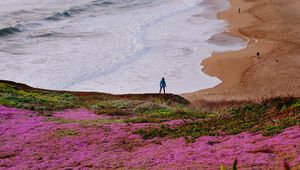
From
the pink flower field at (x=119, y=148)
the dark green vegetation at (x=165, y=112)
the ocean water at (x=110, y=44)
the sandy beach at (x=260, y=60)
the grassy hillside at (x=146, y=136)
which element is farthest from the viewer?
the ocean water at (x=110, y=44)

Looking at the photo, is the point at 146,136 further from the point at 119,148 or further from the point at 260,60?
the point at 260,60

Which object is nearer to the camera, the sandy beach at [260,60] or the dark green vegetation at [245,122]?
the dark green vegetation at [245,122]

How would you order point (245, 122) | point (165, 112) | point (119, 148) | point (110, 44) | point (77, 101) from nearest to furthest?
point (119, 148)
point (245, 122)
point (165, 112)
point (77, 101)
point (110, 44)

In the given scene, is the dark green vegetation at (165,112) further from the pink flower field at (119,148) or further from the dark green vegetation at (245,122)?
the pink flower field at (119,148)

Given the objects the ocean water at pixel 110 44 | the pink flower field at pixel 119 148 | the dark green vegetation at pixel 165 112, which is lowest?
the pink flower field at pixel 119 148

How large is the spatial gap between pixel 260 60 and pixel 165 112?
20.4 metres

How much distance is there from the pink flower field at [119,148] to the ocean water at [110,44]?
1620cm

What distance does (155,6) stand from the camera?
77.4 metres

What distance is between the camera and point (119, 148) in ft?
57.0

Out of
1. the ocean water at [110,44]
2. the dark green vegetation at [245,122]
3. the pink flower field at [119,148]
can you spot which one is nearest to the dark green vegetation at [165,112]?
the dark green vegetation at [245,122]

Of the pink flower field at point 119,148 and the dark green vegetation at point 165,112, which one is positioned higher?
the dark green vegetation at point 165,112

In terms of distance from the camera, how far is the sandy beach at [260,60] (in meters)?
33.6

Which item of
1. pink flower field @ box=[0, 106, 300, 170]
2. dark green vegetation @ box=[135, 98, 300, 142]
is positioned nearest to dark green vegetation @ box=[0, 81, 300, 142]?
dark green vegetation @ box=[135, 98, 300, 142]

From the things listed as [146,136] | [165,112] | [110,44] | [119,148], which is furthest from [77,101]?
[110,44]
